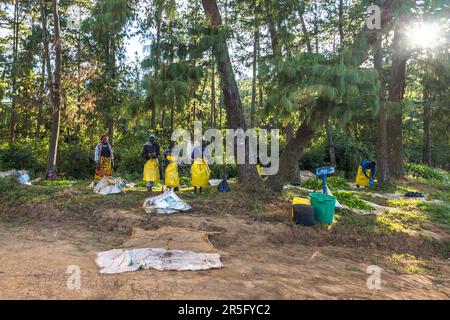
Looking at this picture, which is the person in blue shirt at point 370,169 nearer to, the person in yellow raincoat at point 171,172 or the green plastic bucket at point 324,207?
the green plastic bucket at point 324,207

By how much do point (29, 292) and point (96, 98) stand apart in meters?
10.2

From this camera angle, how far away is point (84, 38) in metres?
14.0

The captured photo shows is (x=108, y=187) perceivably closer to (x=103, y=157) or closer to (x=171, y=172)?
(x=171, y=172)

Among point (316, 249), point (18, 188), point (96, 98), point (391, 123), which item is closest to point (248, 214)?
point (316, 249)

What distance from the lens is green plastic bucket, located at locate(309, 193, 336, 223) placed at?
6074mm

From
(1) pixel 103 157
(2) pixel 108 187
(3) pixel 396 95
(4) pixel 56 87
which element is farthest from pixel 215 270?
(3) pixel 396 95

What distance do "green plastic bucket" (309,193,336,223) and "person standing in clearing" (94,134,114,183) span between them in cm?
561

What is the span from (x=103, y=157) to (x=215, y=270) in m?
6.40

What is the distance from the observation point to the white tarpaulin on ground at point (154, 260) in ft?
12.6

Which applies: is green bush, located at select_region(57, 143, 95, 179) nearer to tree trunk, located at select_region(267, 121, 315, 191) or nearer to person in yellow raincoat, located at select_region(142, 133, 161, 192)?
person in yellow raincoat, located at select_region(142, 133, 161, 192)

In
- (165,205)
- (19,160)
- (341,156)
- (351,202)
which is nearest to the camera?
(165,205)

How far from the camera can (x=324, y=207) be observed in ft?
19.9

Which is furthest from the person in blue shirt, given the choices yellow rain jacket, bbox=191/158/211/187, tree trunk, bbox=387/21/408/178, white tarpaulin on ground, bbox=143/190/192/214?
white tarpaulin on ground, bbox=143/190/192/214
